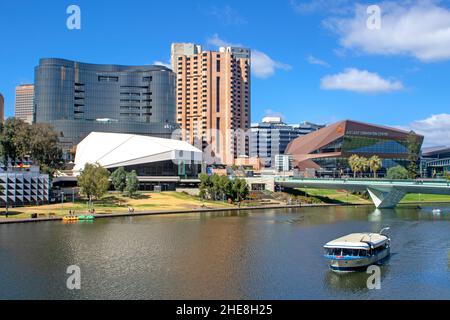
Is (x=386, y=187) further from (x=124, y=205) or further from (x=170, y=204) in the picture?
(x=124, y=205)

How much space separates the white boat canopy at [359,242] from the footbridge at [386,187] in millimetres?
61613

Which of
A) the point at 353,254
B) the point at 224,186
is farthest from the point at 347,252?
the point at 224,186

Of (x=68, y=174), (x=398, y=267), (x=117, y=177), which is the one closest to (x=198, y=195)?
(x=117, y=177)

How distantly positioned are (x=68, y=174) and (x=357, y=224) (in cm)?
9420

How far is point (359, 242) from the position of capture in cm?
5625

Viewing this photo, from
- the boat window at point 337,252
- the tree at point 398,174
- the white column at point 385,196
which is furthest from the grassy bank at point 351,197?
the boat window at point 337,252

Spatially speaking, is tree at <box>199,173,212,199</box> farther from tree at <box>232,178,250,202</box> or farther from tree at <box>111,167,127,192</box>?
tree at <box>111,167,127,192</box>

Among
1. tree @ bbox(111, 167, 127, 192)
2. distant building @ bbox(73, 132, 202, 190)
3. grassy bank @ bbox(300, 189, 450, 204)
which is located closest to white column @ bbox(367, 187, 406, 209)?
grassy bank @ bbox(300, 189, 450, 204)

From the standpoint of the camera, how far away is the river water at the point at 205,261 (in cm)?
4409

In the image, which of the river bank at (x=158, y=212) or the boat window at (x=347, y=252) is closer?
the boat window at (x=347, y=252)

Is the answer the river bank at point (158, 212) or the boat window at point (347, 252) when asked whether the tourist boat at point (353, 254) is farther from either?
the river bank at point (158, 212)

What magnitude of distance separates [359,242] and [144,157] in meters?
111

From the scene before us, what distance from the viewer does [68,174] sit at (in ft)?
500

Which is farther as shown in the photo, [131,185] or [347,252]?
[131,185]
